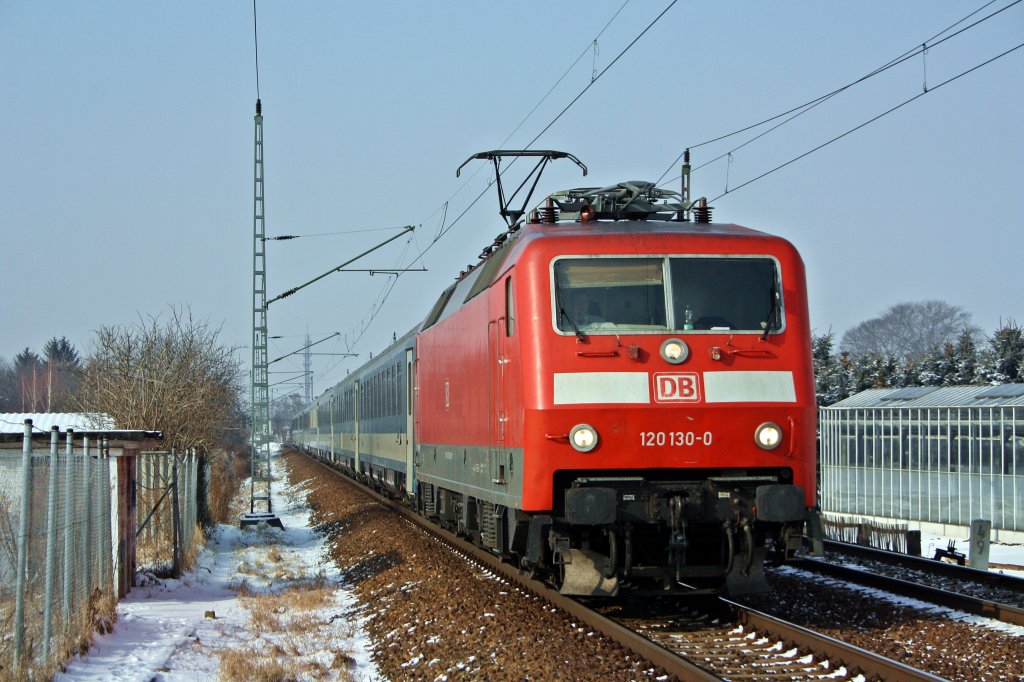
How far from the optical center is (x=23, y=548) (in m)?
7.89

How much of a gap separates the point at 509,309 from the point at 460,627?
9.27 feet

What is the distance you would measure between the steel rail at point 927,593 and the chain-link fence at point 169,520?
8028 millimetres

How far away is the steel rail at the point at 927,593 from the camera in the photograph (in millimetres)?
9578

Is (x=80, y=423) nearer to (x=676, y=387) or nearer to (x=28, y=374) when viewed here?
(x=676, y=387)

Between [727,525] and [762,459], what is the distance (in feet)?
1.99

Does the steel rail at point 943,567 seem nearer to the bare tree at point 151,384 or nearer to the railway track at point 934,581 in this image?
the railway track at point 934,581

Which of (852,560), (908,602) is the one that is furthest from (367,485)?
(908,602)

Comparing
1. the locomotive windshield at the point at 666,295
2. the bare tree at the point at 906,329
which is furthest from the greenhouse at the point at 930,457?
the bare tree at the point at 906,329

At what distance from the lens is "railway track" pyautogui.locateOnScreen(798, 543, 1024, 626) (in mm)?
10008

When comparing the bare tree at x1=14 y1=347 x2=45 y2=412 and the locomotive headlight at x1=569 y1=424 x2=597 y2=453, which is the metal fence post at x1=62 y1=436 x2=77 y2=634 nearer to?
the locomotive headlight at x1=569 y1=424 x2=597 y2=453

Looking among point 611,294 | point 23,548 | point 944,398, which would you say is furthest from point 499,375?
point 944,398

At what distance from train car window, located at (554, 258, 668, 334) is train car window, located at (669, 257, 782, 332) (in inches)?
6.5

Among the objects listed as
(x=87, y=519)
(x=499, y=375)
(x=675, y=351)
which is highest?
(x=675, y=351)

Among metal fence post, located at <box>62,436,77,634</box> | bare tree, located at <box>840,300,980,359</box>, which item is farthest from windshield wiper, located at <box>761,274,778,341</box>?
bare tree, located at <box>840,300,980,359</box>
